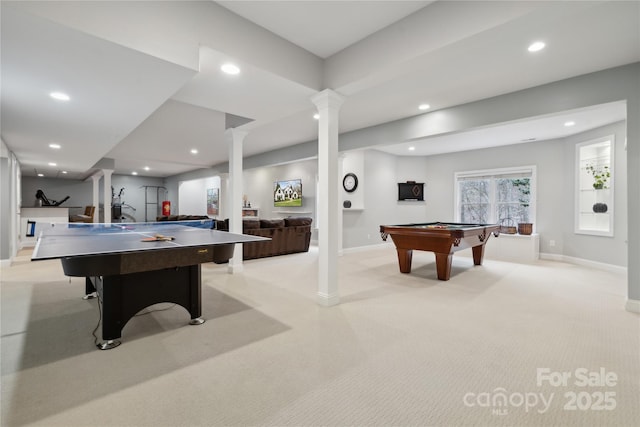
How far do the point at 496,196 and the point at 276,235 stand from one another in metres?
5.30

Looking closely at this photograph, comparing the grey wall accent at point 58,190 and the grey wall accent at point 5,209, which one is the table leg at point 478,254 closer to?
A: the grey wall accent at point 5,209

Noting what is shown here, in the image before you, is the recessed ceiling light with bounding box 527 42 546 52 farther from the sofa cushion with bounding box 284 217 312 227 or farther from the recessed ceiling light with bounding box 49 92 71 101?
the sofa cushion with bounding box 284 217 312 227

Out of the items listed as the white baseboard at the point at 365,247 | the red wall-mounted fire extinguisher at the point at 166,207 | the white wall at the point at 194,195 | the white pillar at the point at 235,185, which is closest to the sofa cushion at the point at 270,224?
the white pillar at the point at 235,185

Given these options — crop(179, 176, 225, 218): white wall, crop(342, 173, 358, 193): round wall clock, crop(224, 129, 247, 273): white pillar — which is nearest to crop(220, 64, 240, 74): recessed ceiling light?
crop(224, 129, 247, 273): white pillar

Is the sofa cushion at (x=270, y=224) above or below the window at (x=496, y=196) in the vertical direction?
below

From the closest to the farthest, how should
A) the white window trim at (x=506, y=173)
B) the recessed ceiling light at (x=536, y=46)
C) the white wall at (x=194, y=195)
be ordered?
the recessed ceiling light at (x=536, y=46)
the white window trim at (x=506, y=173)
the white wall at (x=194, y=195)

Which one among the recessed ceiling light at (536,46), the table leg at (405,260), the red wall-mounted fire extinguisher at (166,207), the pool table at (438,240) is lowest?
the table leg at (405,260)

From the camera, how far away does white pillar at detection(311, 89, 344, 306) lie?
3145 millimetres

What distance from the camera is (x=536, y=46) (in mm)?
2635

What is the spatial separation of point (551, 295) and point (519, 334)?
1588 millimetres

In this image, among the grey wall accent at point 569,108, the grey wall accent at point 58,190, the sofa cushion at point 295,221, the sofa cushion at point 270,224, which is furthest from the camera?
the grey wall accent at point 58,190

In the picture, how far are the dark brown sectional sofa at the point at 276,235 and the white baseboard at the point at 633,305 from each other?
4890mm

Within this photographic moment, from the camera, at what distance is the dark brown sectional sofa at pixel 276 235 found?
19.4 feet

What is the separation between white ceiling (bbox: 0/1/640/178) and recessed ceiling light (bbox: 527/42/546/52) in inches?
2.5
